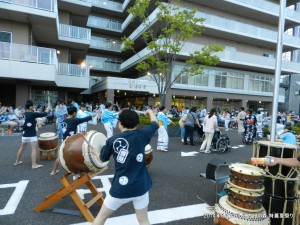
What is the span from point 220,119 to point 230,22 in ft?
41.3

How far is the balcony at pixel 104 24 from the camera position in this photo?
33428 millimetres

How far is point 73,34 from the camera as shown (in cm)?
2088

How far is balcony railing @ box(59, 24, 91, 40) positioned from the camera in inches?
803

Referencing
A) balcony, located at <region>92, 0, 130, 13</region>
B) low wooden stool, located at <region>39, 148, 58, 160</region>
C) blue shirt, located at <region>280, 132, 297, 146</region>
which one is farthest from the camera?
balcony, located at <region>92, 0, 130, 13</region>

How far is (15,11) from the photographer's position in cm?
1476

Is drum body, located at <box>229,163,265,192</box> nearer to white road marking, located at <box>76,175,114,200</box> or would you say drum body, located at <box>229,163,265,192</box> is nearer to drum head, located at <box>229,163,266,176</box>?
drum head, located at <box>229,163,266,176</box>

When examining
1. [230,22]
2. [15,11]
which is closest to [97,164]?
[15,11]

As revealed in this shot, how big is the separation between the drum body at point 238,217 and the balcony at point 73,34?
20925 mm

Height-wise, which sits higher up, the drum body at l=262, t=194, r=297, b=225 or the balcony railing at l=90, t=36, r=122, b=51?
the balcony railing at l=90, t=36, r=122, b=51

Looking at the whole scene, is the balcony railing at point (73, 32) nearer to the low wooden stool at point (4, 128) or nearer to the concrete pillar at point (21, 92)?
the concrete pillar at point (21, 92)

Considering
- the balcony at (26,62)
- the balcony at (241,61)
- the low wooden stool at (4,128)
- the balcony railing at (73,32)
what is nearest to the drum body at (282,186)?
the low wooden stool at (4,128)

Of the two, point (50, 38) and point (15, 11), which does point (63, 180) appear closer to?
point (15, 11)

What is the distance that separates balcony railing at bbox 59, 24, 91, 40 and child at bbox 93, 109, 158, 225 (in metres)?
20.5

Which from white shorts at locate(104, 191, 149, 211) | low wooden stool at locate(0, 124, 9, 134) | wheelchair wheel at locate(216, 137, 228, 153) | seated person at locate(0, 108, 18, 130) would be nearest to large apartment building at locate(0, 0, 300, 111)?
seated person at locate(0, 108, 18, 130)
